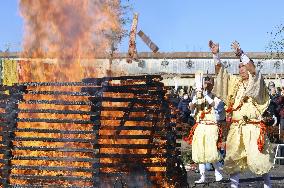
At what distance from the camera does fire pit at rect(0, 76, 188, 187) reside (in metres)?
8.70

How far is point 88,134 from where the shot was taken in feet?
29.7

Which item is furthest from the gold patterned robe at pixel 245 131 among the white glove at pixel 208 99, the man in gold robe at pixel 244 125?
the white glove at pixel 208 99

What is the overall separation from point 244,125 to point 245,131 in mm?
120

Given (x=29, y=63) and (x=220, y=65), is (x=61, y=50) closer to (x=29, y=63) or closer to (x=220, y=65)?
(x=29, y=63)

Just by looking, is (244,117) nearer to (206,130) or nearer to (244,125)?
(244,125)

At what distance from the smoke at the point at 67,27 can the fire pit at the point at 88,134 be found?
1.01 m

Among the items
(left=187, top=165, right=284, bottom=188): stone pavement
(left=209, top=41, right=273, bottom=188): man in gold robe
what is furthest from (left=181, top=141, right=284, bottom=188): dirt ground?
A: (left=209, top=41, right=273, bottom=188): man in gold robe

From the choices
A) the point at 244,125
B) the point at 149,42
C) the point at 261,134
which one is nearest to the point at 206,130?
the point at 244,125

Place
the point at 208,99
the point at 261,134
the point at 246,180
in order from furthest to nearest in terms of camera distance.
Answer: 1. the point at 246,180
2. the point at 208,99
3. the point at 261,134

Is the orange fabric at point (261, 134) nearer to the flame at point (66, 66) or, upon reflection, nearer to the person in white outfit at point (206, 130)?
the flame at point (66, 66)

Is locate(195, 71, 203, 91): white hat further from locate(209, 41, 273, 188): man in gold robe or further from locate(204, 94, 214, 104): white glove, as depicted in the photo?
locate(209, 41, 273, 188): man in gold robe

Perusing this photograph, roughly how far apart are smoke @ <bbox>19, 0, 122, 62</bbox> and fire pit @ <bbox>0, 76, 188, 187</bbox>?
3.30 ft

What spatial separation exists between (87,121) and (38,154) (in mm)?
1142

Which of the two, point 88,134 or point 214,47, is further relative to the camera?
point 214,47
